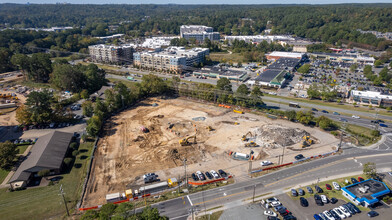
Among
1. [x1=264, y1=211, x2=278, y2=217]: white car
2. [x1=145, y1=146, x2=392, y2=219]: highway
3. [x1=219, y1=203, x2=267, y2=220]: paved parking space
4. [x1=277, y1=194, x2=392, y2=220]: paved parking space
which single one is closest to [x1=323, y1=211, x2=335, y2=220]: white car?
[x1=277, y1=194, x2=392, y2=220]: paved parking space

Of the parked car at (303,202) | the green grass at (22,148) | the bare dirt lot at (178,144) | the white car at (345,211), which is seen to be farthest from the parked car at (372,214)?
the green grass at (22,148)

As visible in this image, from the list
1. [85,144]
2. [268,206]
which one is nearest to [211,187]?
[268,206]

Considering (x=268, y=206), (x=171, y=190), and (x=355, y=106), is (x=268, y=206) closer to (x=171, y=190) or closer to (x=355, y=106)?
(x=171, y=190)

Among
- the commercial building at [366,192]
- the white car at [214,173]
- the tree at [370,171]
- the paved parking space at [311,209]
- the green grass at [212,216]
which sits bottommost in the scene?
the green grass at [212,216]

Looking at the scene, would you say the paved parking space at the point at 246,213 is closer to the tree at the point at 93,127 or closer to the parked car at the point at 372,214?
the parked car at the point at 372,214

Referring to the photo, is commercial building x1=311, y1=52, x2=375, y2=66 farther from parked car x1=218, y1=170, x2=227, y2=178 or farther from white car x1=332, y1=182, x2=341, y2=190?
parked car x1=218, y1=170, x2=227, y2=178

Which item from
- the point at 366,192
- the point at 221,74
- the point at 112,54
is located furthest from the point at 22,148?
the point at 112,54
